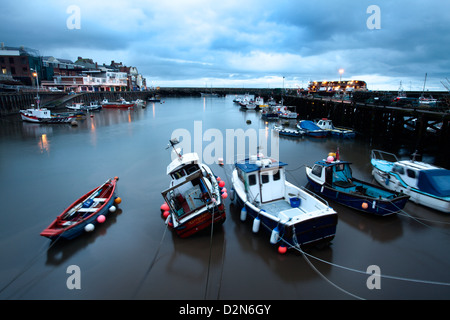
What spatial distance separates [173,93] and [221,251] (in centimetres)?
14680

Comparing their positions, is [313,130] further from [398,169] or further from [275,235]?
[275,235]

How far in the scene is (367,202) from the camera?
10273 millimetres

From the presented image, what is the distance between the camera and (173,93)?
5714 inches

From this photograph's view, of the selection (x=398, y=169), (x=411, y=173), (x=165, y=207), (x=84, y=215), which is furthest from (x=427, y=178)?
(x=84, y=215)

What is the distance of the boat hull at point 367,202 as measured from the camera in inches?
390

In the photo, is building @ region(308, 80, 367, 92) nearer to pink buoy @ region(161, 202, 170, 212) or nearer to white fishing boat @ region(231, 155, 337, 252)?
white fishing boat @ region(231, 155, 337, 252)

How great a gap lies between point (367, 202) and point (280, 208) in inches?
154

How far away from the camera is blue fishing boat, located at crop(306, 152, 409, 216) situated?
10.0 metres

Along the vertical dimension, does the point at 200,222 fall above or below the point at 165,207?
above

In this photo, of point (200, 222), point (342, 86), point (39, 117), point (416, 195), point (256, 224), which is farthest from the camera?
point (342, 86)

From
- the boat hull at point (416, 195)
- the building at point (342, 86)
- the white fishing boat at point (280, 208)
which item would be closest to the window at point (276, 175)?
the white fishing boat at point (280, 208)

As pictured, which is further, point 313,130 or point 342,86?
point 342,86
